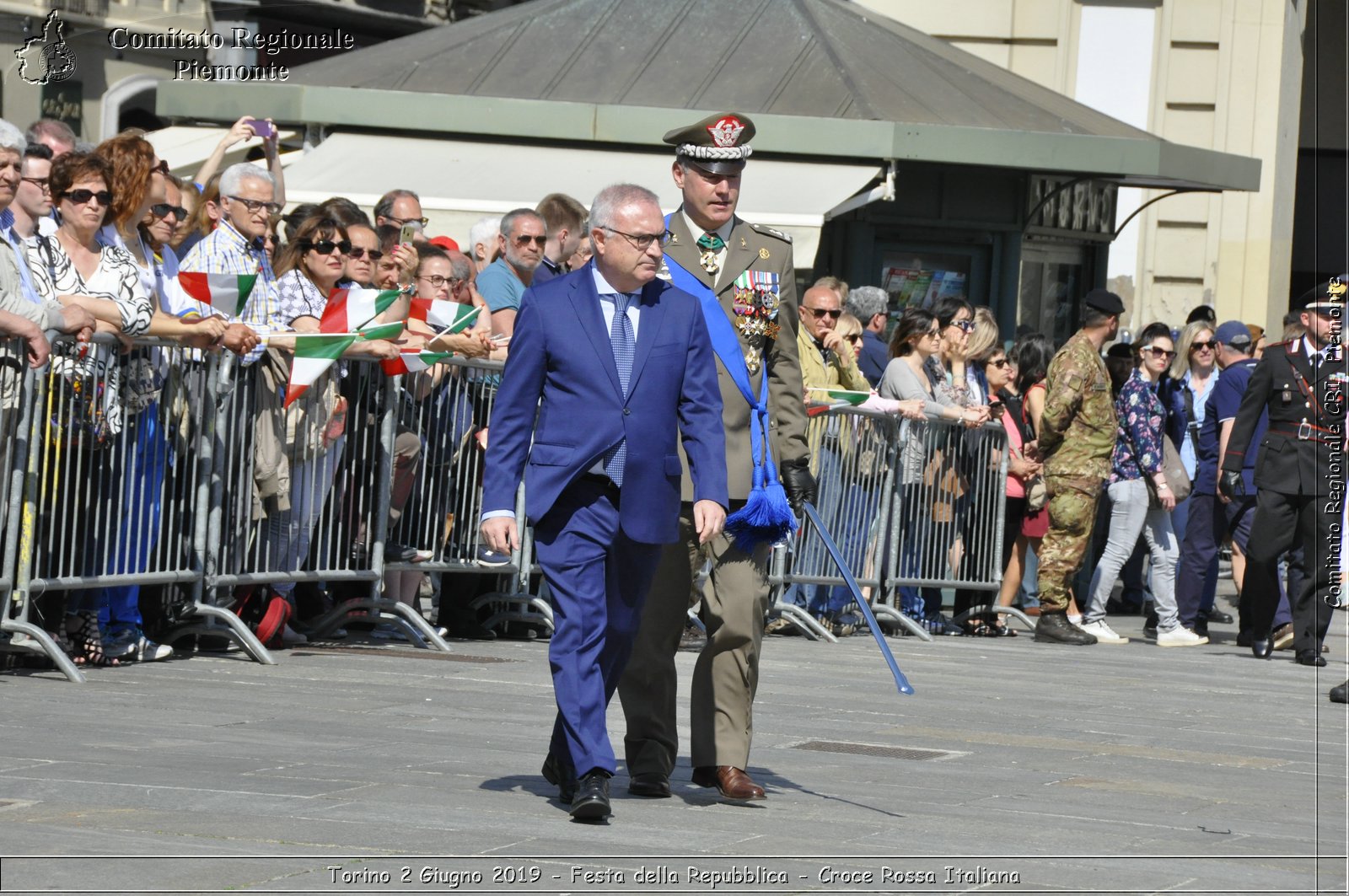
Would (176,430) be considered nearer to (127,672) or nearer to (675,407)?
(127,672)

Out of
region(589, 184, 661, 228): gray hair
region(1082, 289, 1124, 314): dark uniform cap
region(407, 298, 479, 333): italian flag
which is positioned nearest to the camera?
region(589, 184, 661, 228): gray hair

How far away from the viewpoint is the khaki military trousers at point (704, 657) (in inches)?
271

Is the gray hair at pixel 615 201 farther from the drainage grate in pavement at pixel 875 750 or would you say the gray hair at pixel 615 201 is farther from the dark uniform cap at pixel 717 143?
the drainage grate in pavement at pixel 875 750

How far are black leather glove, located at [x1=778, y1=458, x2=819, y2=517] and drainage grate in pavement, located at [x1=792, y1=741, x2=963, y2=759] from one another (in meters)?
1.24

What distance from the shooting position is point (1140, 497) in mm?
14336

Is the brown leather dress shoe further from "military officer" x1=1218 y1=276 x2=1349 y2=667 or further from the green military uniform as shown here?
the green military uniform

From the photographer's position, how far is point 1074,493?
14.0 metres

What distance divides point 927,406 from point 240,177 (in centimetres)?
500

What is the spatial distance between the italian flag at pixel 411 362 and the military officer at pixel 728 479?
3.66 m

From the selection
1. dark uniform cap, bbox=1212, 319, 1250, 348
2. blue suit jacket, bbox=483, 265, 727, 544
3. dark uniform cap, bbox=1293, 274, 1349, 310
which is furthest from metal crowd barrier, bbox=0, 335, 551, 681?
dark uniform cap, bbox=1212, 319, 1250, 348

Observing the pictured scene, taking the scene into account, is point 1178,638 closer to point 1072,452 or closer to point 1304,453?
point 1072,452

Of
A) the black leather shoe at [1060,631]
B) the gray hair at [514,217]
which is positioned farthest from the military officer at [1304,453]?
the gray hair at [514,217]

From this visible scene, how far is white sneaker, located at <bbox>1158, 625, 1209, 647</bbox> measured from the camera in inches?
566

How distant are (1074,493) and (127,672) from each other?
682 cm
